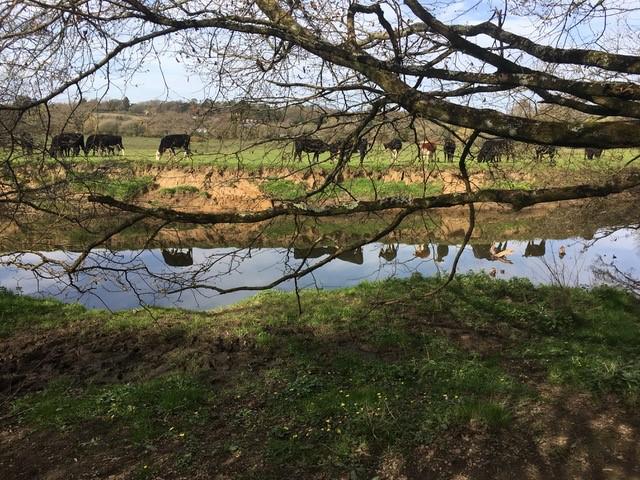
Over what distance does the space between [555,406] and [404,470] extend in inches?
75.0

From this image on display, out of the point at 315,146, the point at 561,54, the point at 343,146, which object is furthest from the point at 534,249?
the point at 561,54

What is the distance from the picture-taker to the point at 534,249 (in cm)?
1673

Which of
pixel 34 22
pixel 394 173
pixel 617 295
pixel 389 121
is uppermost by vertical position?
pixel 34 22

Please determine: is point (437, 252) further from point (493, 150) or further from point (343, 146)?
point (343, 146)

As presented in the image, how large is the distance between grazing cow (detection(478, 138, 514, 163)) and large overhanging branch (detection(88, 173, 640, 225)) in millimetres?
2984

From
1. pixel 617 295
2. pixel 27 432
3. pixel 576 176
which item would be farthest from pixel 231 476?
pixel 576 176

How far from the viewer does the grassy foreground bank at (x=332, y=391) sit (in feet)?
14.0

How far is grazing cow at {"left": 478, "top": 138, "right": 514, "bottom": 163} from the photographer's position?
261 inches

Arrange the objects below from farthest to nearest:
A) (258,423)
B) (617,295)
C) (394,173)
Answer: (394,173) < (617,295) < (258,423)

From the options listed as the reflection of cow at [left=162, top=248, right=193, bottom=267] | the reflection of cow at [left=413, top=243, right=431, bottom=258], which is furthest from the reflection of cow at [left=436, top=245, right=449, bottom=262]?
the reflection of cow at [left=162, top=248, right=193, bottom=267]

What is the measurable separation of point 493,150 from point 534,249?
1078 centimetres

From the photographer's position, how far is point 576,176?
1574 centimetres

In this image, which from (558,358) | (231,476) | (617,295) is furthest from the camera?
(617,295)

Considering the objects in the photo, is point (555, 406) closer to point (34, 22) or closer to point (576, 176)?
point (34, 22)
